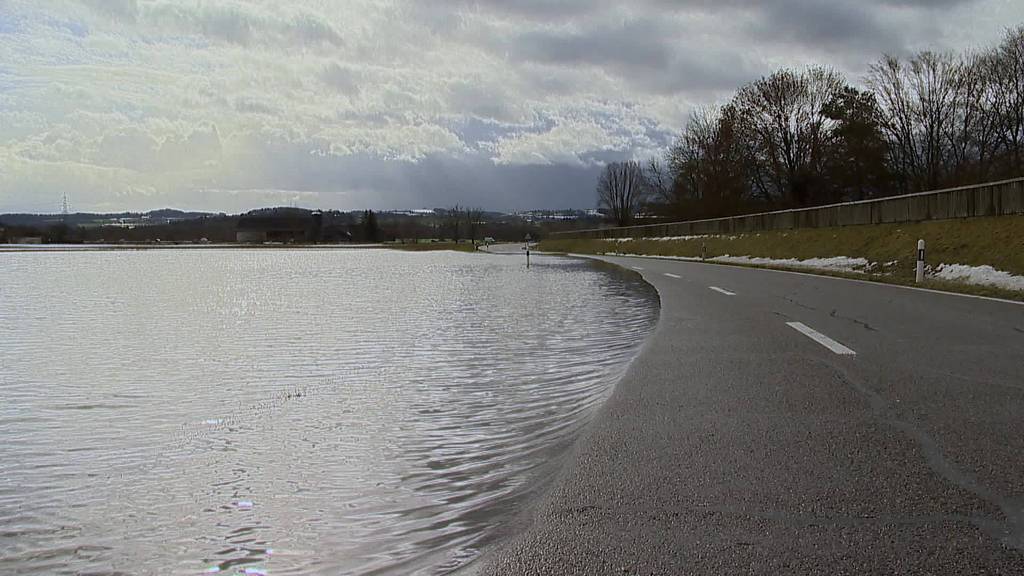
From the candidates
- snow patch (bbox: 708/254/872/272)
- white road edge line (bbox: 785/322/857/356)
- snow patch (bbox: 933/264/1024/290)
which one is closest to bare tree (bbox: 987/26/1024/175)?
snow patch (bbox: 708/254/872/272)

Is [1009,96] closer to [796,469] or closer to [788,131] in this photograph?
[788,131]

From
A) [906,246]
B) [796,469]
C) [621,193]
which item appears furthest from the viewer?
[621,193]

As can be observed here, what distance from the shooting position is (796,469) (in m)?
3.88

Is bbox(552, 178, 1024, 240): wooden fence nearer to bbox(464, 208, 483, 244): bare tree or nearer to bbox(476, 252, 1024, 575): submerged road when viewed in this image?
bbox(476, 252, 1024, 575): submerged road

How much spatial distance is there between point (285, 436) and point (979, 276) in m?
18.1

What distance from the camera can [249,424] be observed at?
5.52m

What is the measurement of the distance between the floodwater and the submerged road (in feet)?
1.31

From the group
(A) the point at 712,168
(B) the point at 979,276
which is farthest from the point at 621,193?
(B) the point at 979,276

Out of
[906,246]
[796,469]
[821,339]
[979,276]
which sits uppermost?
[906,246]

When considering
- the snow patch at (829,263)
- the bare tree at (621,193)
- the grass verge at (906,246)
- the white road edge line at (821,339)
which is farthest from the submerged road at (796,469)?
the bare tree at (621,193)

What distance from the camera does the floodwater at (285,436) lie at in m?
3.27

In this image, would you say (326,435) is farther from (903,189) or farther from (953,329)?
A: (903,189)

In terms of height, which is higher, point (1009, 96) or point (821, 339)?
point (1009, 96)

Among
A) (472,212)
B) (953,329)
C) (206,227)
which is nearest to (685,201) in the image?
(953,329)
